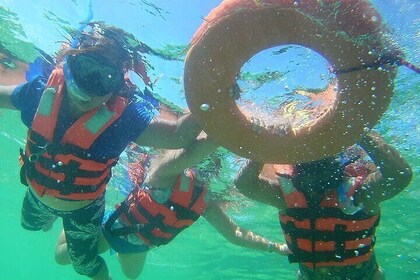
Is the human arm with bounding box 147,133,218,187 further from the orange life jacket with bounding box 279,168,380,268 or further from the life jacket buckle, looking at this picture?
the life jacket buckle

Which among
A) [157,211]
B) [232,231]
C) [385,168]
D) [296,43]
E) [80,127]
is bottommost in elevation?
[232,231]

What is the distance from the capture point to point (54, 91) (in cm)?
563

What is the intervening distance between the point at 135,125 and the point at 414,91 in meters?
6.02

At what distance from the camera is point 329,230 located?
19.2 feet

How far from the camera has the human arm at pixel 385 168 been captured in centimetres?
534

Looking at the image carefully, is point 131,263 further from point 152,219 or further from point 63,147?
point 63,147

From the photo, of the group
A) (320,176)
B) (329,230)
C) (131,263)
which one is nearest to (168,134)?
(320,176)

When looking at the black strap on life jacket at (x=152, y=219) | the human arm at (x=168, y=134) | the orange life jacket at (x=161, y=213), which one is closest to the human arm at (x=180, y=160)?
the human arm at (x=168, y=134)

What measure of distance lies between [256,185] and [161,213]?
2.36m

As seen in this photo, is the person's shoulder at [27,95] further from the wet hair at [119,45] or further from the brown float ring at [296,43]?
the brown float ring at [296,43]

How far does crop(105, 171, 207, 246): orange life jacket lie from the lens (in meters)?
7.58

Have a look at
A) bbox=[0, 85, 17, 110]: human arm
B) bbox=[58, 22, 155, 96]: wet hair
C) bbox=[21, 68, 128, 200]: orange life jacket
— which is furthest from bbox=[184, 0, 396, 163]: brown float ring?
bbox=[0, 85, 17, 110]: human arm

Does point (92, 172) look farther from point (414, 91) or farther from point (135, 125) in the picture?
point (414, 91)

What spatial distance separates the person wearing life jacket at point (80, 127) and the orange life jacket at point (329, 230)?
215 cm
